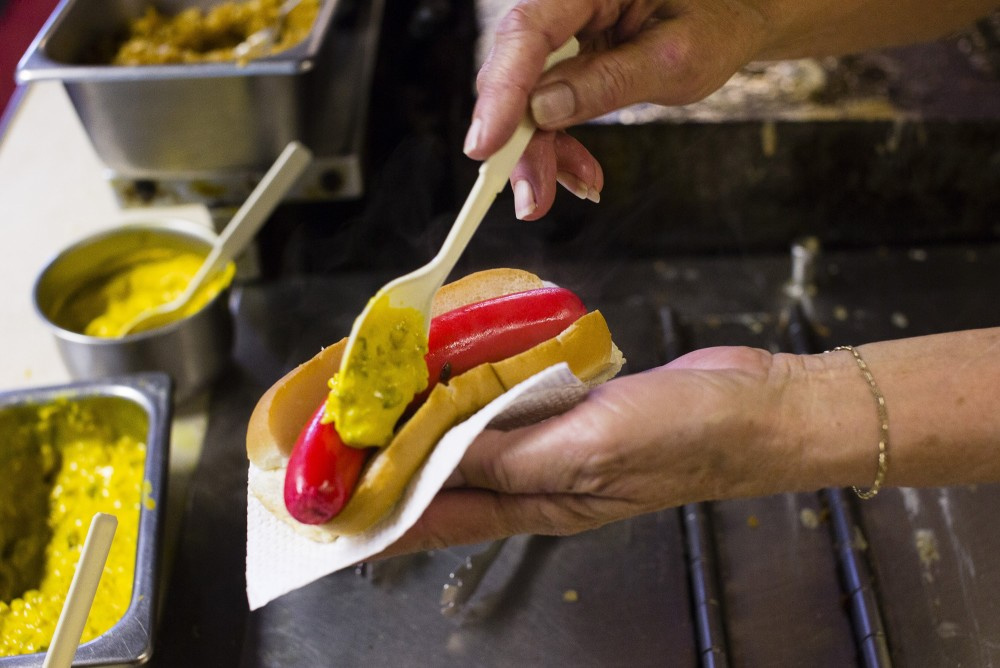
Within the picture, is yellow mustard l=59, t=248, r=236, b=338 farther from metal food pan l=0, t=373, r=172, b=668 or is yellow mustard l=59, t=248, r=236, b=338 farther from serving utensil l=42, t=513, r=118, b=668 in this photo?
serving utensil l=42, t=513, r=118, b=668

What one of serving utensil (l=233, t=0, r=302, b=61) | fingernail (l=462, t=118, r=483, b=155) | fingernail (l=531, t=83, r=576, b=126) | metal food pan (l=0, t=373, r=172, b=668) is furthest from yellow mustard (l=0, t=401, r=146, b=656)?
serving utensil (l=233, t=0, r=302, b=61)

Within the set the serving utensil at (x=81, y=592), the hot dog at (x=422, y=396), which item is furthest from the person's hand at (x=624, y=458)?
the serving utensil at (x=81, y=592)

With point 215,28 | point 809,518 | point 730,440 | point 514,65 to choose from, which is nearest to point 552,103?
point 514,65

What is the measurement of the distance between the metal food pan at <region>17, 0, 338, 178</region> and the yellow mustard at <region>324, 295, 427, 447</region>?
58.2 inches

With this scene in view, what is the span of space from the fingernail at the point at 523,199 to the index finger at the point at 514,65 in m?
0.19

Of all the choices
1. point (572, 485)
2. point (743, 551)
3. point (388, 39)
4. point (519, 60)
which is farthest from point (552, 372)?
point (388, 39)

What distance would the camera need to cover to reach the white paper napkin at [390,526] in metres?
1.43

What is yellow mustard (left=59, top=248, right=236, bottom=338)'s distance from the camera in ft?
8.22

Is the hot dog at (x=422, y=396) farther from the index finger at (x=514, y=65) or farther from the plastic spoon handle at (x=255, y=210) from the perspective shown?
the plastic spoon handle at (x=255, y=210)

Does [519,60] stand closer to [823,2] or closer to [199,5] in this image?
[823,2]

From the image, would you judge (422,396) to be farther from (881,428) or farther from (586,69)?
(881,428)

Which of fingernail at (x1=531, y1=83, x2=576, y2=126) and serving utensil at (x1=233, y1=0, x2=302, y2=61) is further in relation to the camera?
serving utensil at (x1=233, y1=0, x2=302, y2=61)

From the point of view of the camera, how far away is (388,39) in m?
3.71

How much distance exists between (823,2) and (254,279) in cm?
210
